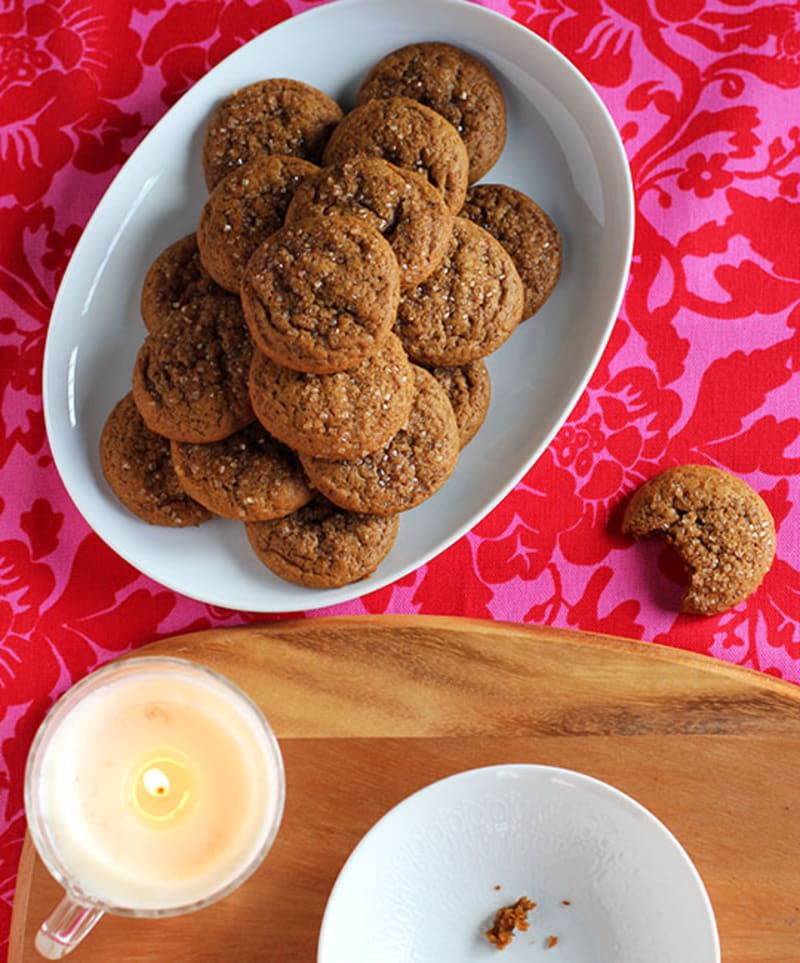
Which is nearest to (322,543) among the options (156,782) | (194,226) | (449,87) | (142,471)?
(142,471)

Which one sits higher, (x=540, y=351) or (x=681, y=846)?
(x=540, y=351)

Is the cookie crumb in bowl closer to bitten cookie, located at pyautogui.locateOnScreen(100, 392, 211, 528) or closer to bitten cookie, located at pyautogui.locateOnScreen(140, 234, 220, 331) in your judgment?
bitten cookie, located at pyautogui.locateOnScreen(100, 392, 211, 528)

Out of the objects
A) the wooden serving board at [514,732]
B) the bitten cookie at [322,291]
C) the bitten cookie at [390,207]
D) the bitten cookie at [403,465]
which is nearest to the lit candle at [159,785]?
the wooden serving board at [514,732]

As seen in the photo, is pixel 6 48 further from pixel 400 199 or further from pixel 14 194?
pixel 400 199

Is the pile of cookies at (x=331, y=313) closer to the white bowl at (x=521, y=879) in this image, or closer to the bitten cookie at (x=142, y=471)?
the bitten cookie at (x=142, y=471)

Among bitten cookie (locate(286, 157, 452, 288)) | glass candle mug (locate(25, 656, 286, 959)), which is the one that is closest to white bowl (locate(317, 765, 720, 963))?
glass candle mug (locate(25, 656, 286, 959))

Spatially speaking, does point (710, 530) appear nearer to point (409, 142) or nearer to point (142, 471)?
point (409, 142)

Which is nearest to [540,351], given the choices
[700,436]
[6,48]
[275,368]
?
[700,436]
